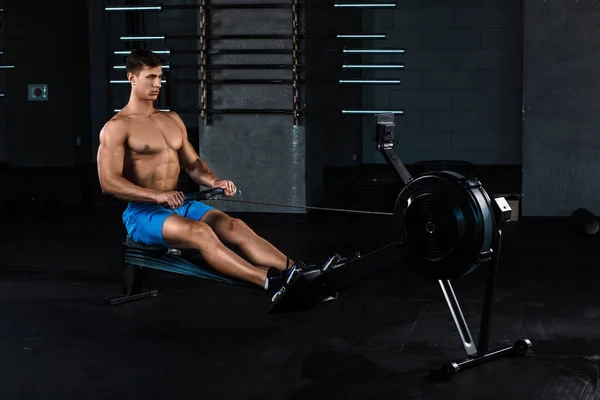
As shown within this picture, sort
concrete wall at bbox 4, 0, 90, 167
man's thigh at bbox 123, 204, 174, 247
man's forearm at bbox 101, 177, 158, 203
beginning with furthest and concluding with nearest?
concrete wall at bbox 4, 0, 90, 167, man's thigh at bbox 123, 204, 174, 247, man's forearm at bbox 101, 177, 158, 203

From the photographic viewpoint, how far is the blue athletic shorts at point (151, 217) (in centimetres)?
439

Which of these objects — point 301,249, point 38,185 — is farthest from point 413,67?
point 301,249

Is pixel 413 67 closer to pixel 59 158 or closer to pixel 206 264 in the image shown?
pixel 59 158

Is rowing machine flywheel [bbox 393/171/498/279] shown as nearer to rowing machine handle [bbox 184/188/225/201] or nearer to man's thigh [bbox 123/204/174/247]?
rowing machine handle [bbox 184/188/225/201]

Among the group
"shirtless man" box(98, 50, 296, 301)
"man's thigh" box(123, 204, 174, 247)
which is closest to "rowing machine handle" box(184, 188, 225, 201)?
"shirtless man" box(98, 50, 296, 301)

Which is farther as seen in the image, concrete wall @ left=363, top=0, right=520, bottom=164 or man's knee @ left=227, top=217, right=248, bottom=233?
concrete wall @ left=363, top=0, right=520, bottom=164

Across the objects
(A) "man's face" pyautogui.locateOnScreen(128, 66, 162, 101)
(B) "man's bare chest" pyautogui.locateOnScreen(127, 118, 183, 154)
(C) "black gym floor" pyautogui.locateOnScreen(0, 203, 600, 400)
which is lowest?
(C) "black gym floor" pyautogui.locateOnScreen(0, 203, 600, 400)

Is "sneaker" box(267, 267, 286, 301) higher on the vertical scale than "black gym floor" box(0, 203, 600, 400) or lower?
higher

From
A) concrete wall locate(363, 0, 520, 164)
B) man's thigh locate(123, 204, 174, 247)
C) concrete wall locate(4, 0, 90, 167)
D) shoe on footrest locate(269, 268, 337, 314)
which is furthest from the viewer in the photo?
concrete wall locate(363, 0, 520, 164)

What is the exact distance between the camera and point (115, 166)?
4.37m

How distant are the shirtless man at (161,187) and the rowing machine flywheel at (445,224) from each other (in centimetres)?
67

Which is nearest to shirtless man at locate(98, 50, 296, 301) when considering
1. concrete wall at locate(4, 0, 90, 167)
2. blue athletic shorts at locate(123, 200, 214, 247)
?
blue athletic shorts at locate(123, 200, 214, 247)

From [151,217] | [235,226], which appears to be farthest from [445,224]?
[151,217]

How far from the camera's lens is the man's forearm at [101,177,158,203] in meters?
4.28
